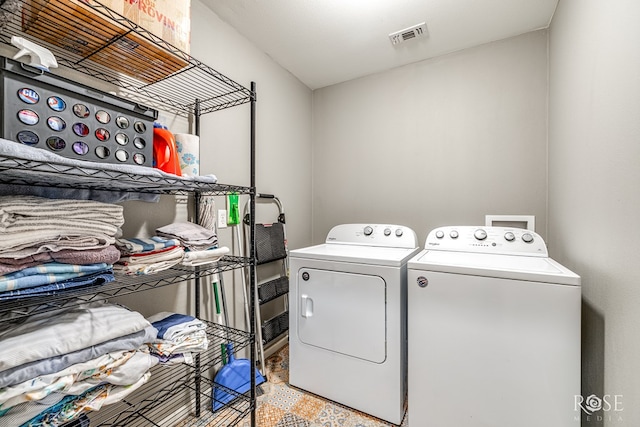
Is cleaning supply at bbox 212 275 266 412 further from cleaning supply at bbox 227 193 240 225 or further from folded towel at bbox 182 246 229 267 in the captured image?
folded towel at bbox 182 246 229 267

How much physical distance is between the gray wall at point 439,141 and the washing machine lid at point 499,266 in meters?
0.63

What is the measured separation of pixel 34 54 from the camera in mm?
897

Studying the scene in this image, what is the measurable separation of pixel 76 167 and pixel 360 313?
1.42 meters

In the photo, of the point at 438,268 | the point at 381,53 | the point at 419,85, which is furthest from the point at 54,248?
the point at 419,85

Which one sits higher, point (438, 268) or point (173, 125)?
point (173, 125)

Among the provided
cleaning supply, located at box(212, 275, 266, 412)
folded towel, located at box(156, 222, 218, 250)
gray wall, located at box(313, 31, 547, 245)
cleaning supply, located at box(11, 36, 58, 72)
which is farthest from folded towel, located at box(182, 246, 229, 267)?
gray wall, located at box(313, 31, 547, 245)

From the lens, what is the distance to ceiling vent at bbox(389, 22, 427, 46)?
1924 mm

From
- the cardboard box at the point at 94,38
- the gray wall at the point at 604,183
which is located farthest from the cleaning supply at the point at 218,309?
the gray wall at the point at 604,183

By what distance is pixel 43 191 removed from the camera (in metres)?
1.02

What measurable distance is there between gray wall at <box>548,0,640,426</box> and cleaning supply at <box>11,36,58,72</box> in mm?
1884

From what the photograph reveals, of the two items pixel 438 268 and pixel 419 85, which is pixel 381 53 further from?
pixel 438 268

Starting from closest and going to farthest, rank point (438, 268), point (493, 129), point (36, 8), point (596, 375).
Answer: point (36, 8) → point (596, 375) → point (438, 268) → point (493, 129)

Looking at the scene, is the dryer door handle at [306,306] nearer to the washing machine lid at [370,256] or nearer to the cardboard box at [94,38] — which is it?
the washing machine lid at [370,256]

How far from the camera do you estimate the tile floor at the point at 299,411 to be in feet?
5.18
